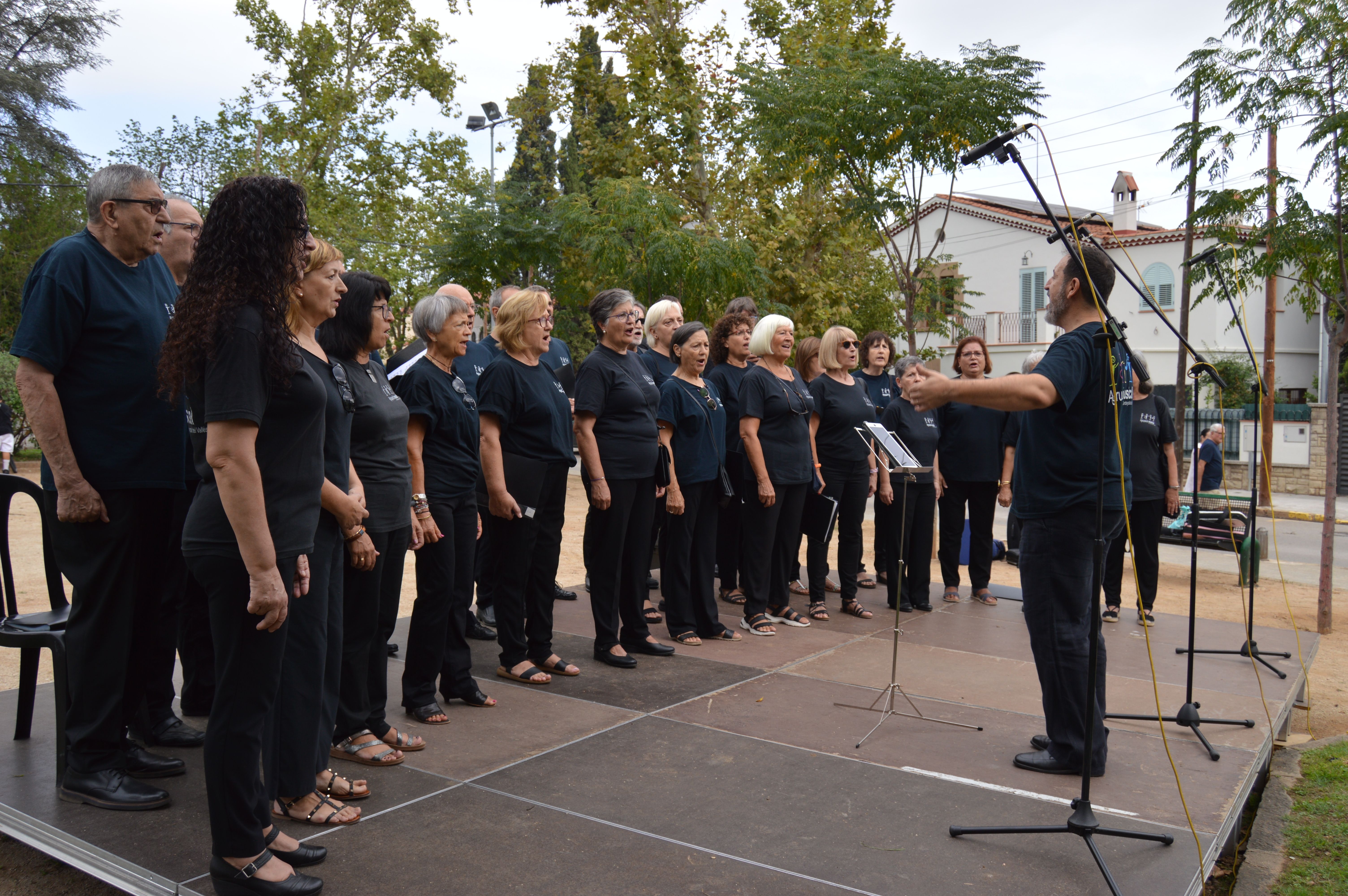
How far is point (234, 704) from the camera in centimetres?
268

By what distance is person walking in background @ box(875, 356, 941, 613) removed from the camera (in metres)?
7.52

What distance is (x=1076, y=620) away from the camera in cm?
405

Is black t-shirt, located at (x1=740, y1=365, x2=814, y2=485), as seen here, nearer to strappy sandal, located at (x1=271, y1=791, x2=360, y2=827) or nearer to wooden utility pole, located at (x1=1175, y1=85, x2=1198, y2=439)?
wooden utility pole, located at (x1=1175, y1=85, x2=1198, y2=439)

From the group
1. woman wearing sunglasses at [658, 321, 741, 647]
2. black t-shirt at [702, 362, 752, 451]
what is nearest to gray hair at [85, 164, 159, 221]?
woman wearing sunglasses at [658, 321, 741, 647]

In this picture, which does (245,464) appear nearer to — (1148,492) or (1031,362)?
(1031,362)

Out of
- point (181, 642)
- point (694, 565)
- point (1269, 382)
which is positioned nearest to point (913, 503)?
point (694, 565)

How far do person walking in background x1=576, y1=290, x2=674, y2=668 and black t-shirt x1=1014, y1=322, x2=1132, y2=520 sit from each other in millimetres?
2047

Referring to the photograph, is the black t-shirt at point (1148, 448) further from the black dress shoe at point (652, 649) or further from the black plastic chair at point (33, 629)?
the black plastic chair at point (33, 629)

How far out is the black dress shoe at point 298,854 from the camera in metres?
2.93

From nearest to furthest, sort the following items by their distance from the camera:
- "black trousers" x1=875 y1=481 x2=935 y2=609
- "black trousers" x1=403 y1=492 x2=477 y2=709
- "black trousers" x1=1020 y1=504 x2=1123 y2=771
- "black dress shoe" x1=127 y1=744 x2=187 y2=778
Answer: "black dress shoe" x1=127 y1=744 x2=187 y2=778, "black trousers" x1=1020 y1=504 x2=1123 y2=771, "black trousers" x1=403 y1=492 x2=477 y2=709, "black trousers" x1=875 y1=481 x2=935 y2=609

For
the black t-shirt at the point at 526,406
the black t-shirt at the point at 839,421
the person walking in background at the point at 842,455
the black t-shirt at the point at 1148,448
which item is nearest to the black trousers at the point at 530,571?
the black t-shirt at the point at 526,406

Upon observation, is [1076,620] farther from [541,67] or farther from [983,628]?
[541,67]

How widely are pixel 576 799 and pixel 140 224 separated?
2.51 m

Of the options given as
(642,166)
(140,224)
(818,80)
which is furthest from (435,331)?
(642,166)
